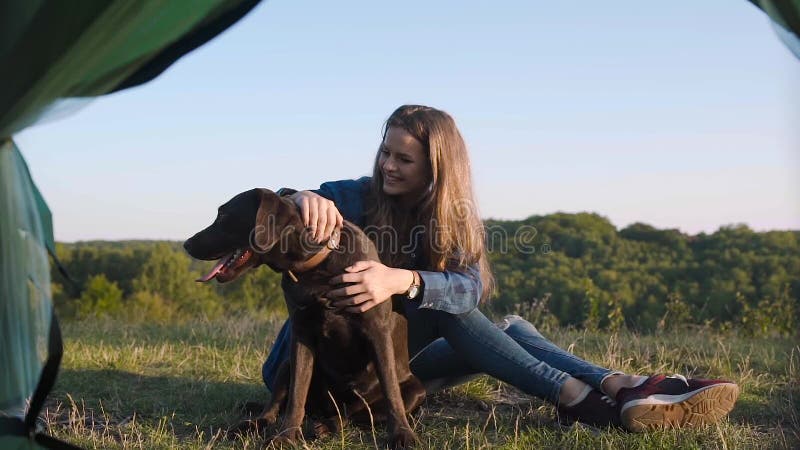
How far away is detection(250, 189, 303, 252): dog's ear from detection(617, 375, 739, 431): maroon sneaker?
66.8 inches

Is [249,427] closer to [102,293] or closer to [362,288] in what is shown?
[362,288]

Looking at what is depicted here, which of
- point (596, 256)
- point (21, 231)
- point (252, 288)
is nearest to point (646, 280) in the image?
point (596, 256)

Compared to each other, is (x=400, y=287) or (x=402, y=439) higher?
(x=400, y=287)

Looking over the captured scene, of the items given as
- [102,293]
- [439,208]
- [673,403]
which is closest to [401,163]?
[439,208]

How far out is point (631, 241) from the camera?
103 feet

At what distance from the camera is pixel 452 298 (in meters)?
3.73

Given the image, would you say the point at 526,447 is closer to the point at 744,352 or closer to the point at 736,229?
the point at 744,352

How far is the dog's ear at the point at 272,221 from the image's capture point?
3.26 meters

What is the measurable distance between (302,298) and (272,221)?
1.21ft

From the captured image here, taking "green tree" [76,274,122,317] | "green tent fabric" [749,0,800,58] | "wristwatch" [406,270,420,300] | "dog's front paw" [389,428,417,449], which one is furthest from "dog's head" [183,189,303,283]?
"green tree" [76,274,122,317]

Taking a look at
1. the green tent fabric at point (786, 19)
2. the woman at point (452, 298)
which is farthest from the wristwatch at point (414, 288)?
the green tent fabric at point (786, 19)

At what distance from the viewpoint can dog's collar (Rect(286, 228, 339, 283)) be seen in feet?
11.0

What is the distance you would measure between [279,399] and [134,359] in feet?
6.02

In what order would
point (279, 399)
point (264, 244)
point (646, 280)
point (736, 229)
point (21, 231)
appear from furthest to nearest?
1. point (736, 229)
2. point (646, 280)
3. point (279, 399)
4. point (264, 244)
5. point (21, 231)
